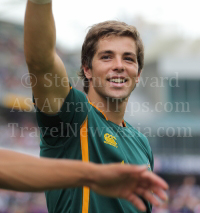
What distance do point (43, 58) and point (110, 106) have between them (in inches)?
43.8

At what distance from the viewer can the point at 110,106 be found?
3254 mm

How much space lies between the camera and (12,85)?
19344 millimetres

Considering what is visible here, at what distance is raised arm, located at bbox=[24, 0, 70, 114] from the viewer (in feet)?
7.22

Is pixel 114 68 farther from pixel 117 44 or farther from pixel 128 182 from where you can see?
pixel 128 182

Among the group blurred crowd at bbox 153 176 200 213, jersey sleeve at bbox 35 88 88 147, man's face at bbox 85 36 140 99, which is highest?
man's face at bbox 85 36 140 99

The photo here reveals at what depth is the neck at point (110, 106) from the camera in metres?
3.22

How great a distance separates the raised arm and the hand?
88 cm

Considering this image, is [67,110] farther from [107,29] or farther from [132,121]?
[132,121]

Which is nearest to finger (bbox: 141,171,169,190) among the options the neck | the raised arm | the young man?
the young man

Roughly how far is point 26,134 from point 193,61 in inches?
635

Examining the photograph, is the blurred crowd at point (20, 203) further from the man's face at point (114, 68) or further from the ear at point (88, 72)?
the man's face at point (114, 68)

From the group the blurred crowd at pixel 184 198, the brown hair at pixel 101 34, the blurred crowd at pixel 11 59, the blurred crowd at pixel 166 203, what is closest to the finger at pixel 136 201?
the brown hair at pixel 101 34

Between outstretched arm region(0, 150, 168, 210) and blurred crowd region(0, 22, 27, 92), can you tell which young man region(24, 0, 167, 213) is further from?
blurred crowd region(0, 22, 27, 92)

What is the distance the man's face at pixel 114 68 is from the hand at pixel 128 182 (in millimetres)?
1484
